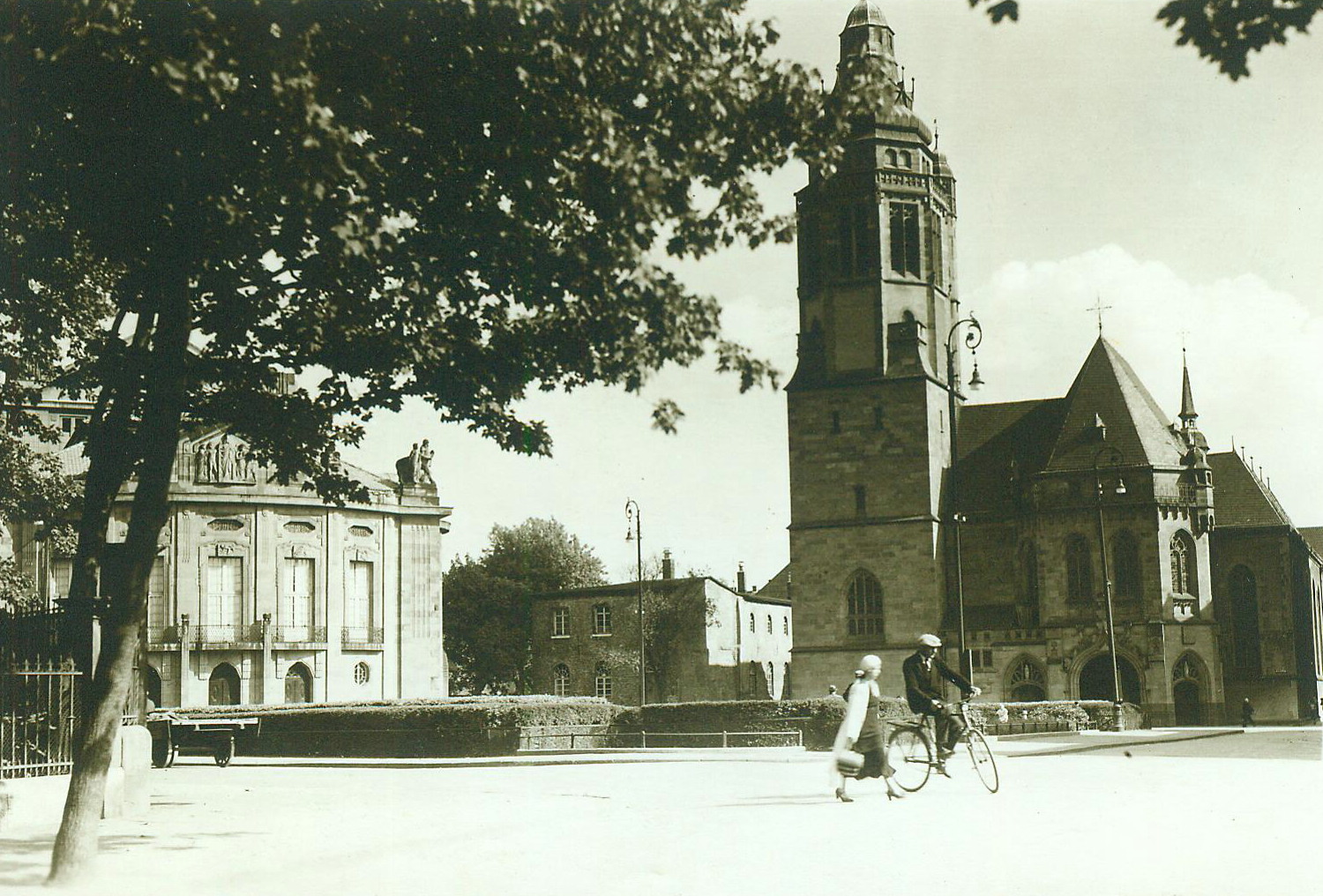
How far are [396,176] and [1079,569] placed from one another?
4981 cm

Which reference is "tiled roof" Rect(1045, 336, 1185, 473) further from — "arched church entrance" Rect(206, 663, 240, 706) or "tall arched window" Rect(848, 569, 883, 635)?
"arched church entrance" Rect(206, 663, 240, 706)

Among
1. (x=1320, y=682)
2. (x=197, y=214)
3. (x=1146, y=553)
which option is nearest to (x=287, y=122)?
(x=197, y=214)

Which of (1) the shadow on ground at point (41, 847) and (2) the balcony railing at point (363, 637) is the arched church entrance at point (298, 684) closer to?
(2) the balcony railing at point (363, 637)

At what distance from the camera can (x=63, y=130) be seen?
11.6 m

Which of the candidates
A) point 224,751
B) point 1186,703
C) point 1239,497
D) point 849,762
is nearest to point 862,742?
point 849,762

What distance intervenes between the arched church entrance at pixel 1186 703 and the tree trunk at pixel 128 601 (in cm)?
4939

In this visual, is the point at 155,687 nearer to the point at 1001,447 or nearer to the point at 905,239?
the point at 905,239

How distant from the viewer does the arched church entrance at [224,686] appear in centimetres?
5838

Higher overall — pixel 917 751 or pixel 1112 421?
pixel 1112 421

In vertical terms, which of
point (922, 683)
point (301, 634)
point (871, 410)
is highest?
point (871, 410)

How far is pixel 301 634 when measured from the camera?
59.4 meters

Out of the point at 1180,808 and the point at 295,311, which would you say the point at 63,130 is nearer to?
the point at 295,311

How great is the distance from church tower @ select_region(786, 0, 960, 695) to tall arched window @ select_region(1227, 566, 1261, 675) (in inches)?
527

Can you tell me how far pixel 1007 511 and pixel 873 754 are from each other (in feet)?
158
